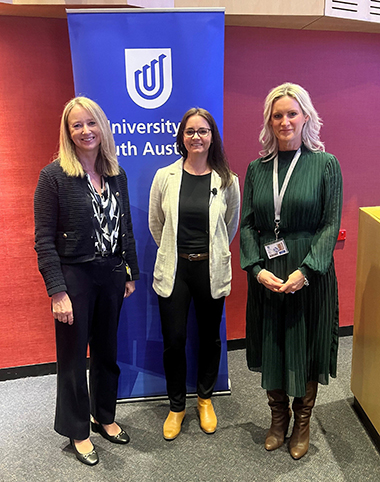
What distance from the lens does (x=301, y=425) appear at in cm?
215

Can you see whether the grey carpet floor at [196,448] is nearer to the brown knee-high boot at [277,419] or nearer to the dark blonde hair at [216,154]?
the brown knee-high boot at [277,419]

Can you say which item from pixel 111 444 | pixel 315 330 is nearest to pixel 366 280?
pixel 315 330

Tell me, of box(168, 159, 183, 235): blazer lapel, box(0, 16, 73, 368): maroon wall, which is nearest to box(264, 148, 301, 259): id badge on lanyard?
box(168, 159, 183, 235): blazer lapel

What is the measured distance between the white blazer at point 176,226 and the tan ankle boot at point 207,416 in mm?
747

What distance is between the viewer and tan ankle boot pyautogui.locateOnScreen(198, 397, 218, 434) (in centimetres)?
238

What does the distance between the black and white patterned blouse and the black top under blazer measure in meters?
0.03

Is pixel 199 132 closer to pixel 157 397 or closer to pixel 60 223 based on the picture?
pixel 60 223

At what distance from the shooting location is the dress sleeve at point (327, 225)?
1.84m

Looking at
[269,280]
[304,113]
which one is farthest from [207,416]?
[304,113]

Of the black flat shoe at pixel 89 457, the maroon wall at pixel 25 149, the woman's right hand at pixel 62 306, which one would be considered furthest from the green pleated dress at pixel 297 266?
the maroon wall at pixel 25 149

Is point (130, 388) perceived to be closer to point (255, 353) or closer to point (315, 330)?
point (255, 353)

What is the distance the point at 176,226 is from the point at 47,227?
0.65 metres

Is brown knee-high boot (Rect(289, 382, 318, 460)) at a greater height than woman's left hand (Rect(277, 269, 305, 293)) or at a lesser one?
lesser

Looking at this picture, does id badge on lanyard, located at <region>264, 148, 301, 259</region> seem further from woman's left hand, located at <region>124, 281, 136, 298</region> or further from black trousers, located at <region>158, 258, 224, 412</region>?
woman's left hand, located at <region>124, 281, 136, 298</region>
